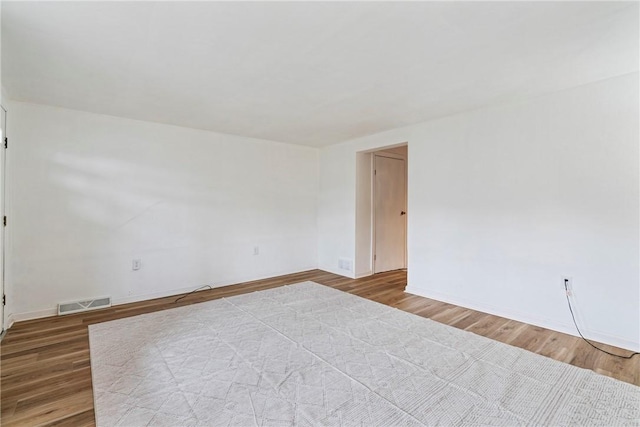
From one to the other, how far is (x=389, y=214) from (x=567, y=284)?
275 cm

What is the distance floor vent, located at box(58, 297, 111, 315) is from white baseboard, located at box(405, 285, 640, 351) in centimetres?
359

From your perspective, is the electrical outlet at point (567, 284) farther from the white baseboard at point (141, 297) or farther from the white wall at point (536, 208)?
the white baseboard at point (141, 297)

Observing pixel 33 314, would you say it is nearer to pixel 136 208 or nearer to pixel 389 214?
pixel 136 208

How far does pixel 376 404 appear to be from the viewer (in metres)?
1.62

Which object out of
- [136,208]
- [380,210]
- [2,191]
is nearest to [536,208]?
[380,210]

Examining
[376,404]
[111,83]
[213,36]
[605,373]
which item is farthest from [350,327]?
[111,83]

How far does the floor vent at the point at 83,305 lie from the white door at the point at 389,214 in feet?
12.0

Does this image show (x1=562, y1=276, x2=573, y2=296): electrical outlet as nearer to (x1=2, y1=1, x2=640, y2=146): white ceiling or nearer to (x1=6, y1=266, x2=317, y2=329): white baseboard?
(x1=2, y1=1, x2=640, y2=146): white ceiling

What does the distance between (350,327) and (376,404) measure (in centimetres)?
103

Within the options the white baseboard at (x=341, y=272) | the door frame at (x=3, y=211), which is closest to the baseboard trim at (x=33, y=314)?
the door frame at (x=3, y=211)

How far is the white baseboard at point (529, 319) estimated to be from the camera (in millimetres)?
2331

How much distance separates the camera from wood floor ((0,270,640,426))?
1642mm

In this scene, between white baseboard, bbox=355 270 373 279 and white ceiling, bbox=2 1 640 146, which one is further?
white baseboard, bbox=355 270 373 279

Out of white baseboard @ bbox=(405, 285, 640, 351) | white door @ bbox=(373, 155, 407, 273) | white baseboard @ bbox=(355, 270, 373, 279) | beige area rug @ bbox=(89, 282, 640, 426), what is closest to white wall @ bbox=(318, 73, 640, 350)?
white baseboard @ bbox=(405, 285, 640, 351)
